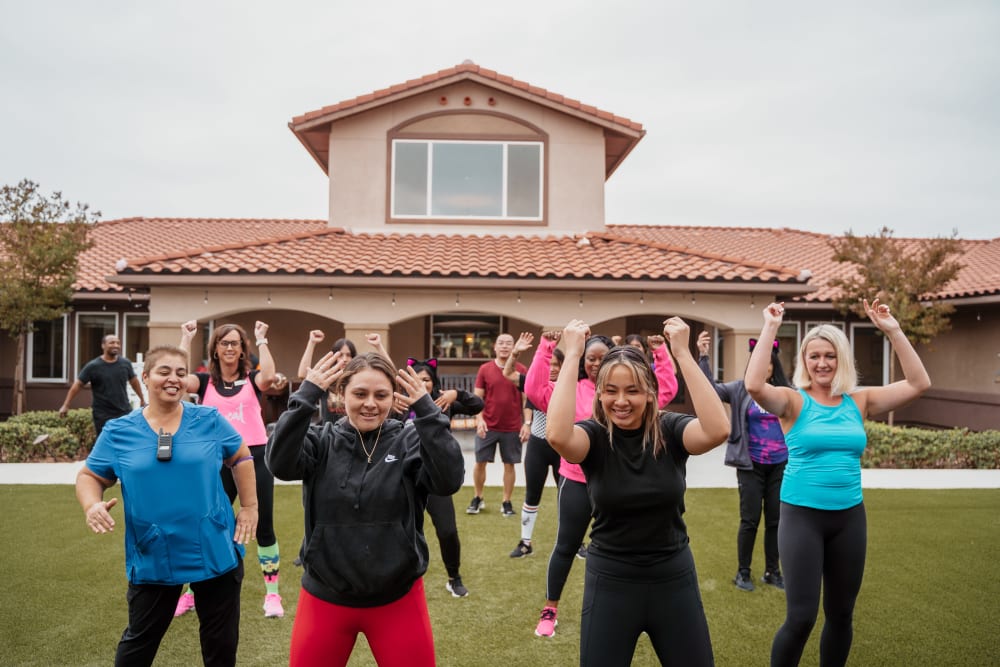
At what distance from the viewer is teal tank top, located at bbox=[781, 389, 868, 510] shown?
10.4 ft

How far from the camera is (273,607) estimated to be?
446 centimetres

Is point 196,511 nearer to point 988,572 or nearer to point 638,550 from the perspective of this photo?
point 638,550

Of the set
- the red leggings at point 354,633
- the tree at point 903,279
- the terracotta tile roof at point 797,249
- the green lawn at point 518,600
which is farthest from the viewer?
the terracotta tile roof at point 797,249

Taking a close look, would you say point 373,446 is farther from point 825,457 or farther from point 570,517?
point 825,457

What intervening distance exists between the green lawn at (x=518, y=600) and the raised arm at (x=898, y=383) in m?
1.72

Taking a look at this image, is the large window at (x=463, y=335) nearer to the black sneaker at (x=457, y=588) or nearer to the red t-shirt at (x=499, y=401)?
the red t-shirt at (x=499, y=401)

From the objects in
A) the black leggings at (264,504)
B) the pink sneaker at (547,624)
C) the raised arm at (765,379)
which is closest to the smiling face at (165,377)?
the black leggings at (264,504)

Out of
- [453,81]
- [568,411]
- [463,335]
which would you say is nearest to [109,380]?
[463,335]

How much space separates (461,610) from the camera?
4613 mm

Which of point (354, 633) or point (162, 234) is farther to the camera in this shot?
point (162, 234)

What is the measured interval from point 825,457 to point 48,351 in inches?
681

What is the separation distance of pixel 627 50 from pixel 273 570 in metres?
26.3

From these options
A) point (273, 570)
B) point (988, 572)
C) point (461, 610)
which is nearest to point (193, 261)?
point (273, 570)

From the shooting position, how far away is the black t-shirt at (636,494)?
8.11ft
